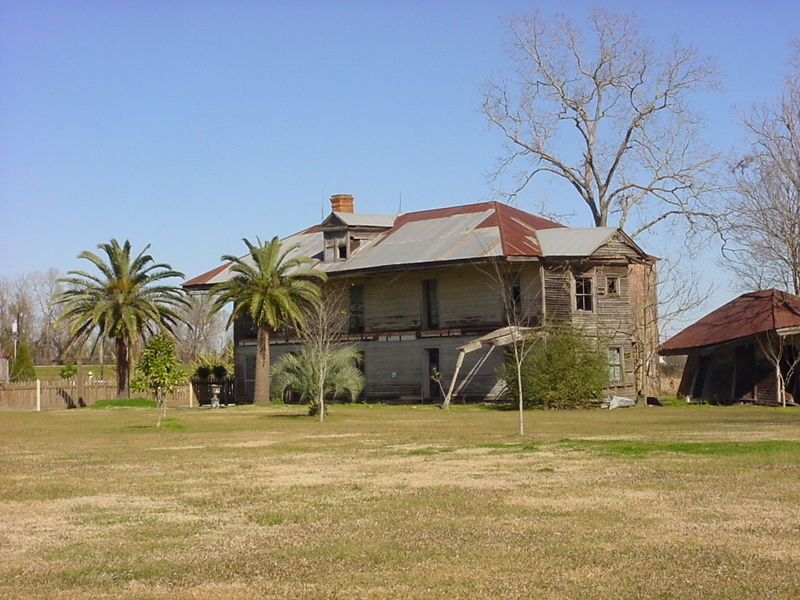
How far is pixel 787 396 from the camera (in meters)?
37.3

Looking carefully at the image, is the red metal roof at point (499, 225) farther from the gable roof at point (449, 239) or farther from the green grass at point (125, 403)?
the green grass at point (125, 403)

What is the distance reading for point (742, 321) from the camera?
39500mm

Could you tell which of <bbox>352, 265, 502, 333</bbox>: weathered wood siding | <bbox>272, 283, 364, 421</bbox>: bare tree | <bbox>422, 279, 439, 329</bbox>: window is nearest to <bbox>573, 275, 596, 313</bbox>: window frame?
<bbox>352, 265, 502, 333</bbox>: weathered wood siding

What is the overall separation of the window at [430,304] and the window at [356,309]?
3.61 m

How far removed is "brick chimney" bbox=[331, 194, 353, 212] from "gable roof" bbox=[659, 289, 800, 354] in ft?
65.7

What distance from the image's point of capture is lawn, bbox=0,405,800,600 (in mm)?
8070

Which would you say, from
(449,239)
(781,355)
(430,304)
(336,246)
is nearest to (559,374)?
(781,355)

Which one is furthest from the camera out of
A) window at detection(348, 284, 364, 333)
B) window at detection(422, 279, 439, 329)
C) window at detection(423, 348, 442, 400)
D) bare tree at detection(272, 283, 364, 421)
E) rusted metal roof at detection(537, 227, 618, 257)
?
window at detection(348, 284, 364, 333)

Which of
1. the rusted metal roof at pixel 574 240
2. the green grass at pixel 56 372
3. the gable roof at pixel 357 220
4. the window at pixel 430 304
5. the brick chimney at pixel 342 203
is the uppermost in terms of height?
the brick chimney at pixel 342 203

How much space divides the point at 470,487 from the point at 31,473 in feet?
24.6

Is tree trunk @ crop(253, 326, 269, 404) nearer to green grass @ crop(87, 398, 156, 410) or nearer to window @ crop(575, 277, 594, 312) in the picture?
green grass @ crop(87, 398, 156, 410)

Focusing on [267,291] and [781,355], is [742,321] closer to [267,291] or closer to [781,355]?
[781,355]

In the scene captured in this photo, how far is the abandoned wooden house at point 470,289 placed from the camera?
144ft

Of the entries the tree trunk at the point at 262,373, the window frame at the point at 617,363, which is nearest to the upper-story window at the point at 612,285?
the window frame at the point at 617,363
